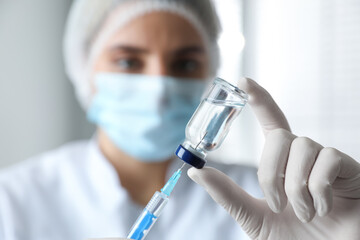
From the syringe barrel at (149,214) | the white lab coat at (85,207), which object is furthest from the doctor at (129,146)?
the syringe barrel at (149,214)

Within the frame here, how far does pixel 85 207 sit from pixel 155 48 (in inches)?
22.9

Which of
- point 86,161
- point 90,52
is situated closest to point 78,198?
point 86,161

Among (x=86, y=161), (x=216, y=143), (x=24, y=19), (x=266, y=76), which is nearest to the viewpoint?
(x=216, y=143)

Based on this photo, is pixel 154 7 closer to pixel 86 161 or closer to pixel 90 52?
pixel 90 52

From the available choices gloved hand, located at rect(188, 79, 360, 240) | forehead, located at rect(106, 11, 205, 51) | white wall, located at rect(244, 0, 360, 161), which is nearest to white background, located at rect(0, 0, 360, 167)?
white wall, located at rect(244, 0, 360, 161)

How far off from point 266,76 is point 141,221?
1.53 meters

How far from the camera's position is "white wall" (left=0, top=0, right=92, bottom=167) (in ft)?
6.12

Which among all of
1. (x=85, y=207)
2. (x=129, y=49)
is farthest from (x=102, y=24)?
(x=85, y=207)

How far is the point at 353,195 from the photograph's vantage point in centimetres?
83

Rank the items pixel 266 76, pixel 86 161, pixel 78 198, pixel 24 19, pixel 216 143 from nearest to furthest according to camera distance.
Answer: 1. pixel 216 143
2. pixel 78 198
3. pixel 86 161
4. pixel 24 19
5. pixel 266 76

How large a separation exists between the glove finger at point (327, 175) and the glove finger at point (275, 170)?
59 mm

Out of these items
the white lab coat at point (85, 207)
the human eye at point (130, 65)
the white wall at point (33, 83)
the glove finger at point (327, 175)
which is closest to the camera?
the glove finger at point (327, 175)

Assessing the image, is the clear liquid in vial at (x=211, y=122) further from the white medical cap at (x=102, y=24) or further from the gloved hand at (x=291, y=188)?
the white medical cap at (x=102, y=24)

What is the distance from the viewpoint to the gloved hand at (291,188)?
29.5 inches
